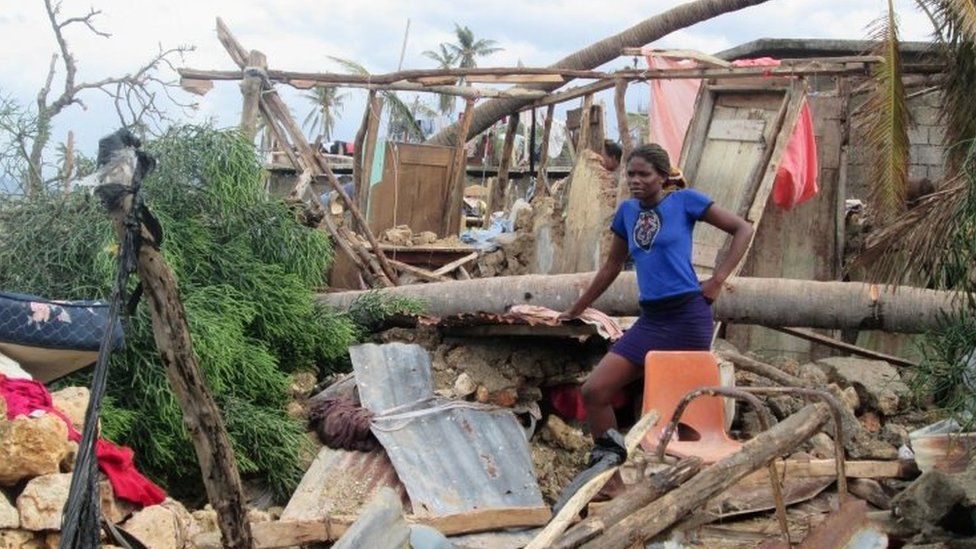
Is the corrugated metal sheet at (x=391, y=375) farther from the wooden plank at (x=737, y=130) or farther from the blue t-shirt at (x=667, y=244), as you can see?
the wooden plank at (x=737, y=130)

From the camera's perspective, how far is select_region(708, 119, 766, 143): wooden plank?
360 inches

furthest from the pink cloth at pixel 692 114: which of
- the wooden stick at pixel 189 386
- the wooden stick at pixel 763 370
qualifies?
the wooden stick at pixel 189 386

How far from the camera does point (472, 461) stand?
7.16 m

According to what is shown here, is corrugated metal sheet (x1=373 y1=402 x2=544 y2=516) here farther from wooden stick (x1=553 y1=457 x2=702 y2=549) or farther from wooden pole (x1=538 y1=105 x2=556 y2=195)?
wooden pole (x1=538 y1=105 x2=556 y2=195)

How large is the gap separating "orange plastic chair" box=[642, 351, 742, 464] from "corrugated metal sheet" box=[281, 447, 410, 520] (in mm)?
1755

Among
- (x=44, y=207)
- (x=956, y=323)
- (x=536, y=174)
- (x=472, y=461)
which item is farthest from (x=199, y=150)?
(x=536, y=174)

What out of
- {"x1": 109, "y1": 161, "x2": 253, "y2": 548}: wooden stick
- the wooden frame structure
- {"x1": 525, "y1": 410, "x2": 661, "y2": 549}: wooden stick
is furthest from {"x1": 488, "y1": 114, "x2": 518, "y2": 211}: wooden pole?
{"x1": 109, "y1": 161, "x2": 253, "y2": 548}: wooden stick

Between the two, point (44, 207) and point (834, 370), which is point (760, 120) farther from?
point (44, 207)

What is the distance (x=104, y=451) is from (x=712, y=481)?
3.15 meters

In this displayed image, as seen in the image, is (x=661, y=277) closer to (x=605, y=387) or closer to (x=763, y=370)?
(x=605, y=387)

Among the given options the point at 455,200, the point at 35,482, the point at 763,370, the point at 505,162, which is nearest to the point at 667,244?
the point at 763,370

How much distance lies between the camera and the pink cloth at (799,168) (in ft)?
29.2

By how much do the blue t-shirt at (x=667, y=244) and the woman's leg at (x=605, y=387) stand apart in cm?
34

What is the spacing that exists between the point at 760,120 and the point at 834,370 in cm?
215
